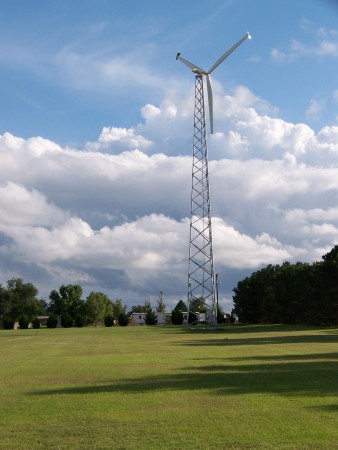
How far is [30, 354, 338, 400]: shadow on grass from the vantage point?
1702 cm

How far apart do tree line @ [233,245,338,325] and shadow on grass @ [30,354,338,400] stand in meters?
54.8

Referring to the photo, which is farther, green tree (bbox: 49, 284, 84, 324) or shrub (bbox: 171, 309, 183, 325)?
green tree (bbox: 49, 284, 84, 324)

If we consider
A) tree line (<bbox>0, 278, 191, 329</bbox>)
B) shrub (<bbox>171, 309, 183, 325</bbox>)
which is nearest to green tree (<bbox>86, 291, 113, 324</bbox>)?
tree line (<bbox>0, 278, 191, 329</bbox>)

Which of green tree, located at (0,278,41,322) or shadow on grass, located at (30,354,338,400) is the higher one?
green tree, located at (0,278,41,322)

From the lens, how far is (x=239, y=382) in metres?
18.8

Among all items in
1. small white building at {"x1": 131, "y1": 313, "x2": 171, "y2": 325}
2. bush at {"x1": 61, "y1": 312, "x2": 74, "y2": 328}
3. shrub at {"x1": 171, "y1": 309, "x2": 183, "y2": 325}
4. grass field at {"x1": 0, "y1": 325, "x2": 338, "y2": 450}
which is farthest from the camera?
small white building at {"x1": 131, "y1": 313, "x2": 171, "y2": 325}

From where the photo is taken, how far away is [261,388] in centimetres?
1736

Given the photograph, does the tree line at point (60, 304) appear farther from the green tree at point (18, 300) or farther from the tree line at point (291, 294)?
the tree line at point (291, 294)

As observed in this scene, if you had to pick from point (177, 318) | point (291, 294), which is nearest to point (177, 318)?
point (177, 318)

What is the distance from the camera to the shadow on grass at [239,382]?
1702 cm

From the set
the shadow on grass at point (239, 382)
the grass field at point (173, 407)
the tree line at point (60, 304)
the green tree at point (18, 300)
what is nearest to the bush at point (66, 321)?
the tree line at point (60, 304)

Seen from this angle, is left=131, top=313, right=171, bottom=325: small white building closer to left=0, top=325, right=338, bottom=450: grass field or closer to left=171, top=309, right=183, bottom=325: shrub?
left=171, top=309, right=183, bottom=325: shrub

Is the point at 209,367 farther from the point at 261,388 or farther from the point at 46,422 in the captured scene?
the point at 46,422

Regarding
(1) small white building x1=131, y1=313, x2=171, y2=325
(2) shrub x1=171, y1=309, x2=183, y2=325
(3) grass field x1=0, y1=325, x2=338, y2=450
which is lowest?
(3) grass field x1=0, y1=325, x2=338, y2=450
